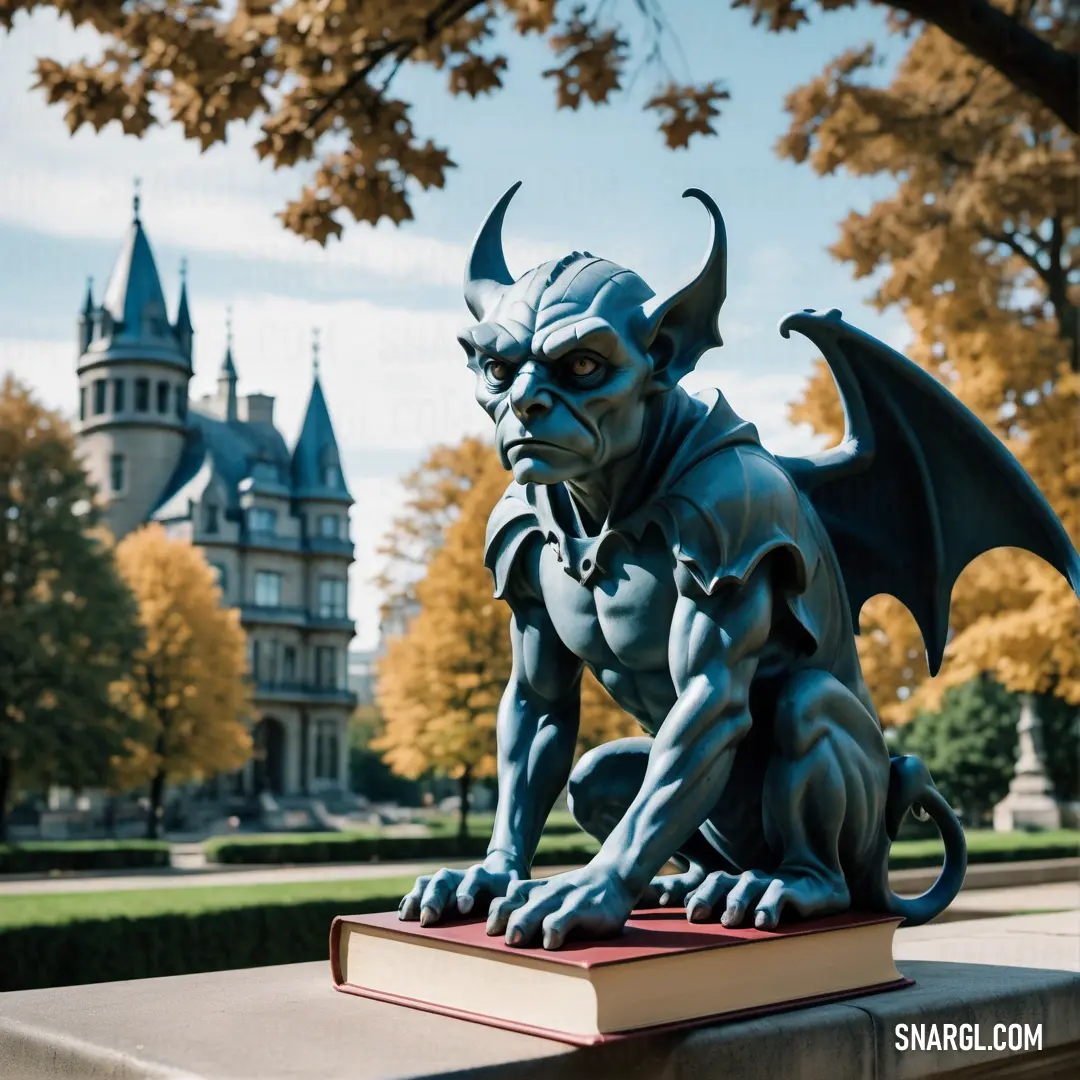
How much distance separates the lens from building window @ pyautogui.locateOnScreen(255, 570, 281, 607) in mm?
58625

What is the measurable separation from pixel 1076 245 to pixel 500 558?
14.8 metres

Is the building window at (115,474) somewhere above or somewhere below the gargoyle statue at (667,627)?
above

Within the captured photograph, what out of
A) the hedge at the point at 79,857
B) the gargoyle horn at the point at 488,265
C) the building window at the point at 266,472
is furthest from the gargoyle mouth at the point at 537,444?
the building window at the point at 266,472

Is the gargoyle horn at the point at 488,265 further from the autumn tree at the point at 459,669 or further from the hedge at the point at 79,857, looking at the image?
the hedge at the point at 79,857

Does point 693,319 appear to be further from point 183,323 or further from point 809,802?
point 183,323

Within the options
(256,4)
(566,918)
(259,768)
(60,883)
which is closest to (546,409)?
(566,918)

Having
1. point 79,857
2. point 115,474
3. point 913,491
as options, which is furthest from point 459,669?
point 115,474

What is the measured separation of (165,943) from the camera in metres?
9.73

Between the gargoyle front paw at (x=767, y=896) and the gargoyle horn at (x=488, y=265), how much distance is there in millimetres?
1245

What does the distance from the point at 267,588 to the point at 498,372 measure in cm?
5771

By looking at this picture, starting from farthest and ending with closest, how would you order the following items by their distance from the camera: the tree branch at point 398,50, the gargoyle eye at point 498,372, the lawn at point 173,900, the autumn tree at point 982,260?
the autumn tree at point 982,260, the lawn at point 173,900, the tree branch at point 398,50, the gargoyle eye at point 498,372

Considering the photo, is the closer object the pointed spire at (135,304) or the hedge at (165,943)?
the hedge at (165,943)

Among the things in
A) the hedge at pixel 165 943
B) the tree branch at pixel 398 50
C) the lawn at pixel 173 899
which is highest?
the tree branch at pixel 398 50

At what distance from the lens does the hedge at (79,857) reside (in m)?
24.7
